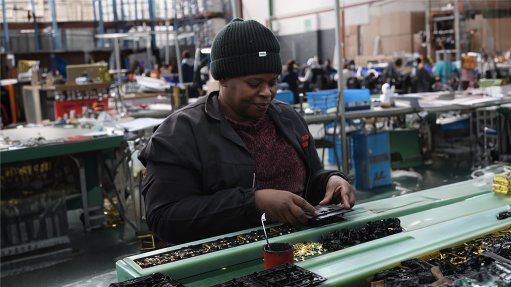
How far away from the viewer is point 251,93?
167cm

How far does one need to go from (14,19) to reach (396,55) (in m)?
8.00

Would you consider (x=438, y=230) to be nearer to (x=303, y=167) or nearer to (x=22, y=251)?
(x=303, y=167)

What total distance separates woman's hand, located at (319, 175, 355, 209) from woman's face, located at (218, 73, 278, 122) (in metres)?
0.32

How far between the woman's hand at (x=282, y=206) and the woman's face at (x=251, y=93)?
27 cm

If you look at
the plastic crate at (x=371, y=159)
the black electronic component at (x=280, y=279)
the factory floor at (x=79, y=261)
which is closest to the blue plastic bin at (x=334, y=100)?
the plastic crate at (x=371, y=159)

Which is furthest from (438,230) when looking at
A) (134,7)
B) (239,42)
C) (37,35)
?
(134,7)

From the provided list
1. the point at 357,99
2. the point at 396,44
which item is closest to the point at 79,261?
the point at 357,99

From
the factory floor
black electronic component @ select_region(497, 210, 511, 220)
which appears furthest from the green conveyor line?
the factory floor

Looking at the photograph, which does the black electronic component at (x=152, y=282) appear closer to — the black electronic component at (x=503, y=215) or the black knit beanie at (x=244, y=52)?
the black knit beanie at (x=244, y=52)

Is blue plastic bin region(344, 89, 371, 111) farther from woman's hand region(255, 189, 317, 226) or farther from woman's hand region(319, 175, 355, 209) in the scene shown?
woman's hand region(255, 189, 317, 226)

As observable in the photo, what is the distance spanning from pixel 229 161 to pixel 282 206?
0.24 metres

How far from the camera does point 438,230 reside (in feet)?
4.97

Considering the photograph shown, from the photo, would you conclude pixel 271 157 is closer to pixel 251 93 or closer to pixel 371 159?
pixel 251 93

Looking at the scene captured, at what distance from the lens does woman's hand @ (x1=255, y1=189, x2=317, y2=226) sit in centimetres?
152
